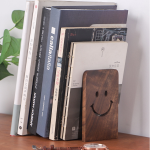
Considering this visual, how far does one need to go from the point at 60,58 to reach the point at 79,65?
0.04m

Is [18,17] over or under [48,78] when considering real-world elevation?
over

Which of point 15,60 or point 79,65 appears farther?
point 15,60

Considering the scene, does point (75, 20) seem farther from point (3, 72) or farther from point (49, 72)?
point (3, 72)

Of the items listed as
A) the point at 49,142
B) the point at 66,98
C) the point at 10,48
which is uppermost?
the point at 10,48

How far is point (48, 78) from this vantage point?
2.10 ft

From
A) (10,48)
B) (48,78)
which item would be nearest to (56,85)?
(48,78)

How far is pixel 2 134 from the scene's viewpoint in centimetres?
69

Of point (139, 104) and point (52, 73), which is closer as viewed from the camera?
point (52, 73)

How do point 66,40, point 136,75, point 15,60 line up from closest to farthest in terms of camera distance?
point 66,40
point 136,75
point 15,60

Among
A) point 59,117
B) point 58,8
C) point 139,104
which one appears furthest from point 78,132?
point 58,8

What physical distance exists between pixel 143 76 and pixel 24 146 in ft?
1.11

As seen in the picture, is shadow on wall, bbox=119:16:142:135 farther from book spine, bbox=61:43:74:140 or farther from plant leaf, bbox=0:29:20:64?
plant leaf, bbox=0:29:20:64

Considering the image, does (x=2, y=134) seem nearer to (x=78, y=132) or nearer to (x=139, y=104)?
(x=78, y=132)

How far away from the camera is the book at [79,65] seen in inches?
24.2
